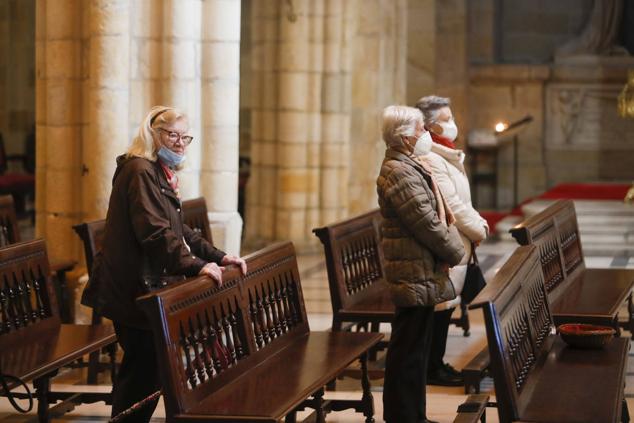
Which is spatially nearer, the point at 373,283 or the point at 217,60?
the point at 373,283

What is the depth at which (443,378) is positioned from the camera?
7.21 m

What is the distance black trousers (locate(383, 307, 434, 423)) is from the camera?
19.2 feet

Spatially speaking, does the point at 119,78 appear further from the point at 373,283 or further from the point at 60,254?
the point at 373,283

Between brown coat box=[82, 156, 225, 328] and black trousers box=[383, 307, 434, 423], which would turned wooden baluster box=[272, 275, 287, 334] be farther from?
brown coat box=[82, 156, 225, 328]

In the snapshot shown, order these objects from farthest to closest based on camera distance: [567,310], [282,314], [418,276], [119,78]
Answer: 1. [119,78]
2. [567,310]
3. [282,314]
4. [418,276]

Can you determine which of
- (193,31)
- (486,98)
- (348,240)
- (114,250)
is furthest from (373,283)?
(486,98)

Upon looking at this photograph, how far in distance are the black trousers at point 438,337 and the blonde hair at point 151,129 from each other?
92.0 inches

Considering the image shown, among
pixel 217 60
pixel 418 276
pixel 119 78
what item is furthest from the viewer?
pixel 217 60

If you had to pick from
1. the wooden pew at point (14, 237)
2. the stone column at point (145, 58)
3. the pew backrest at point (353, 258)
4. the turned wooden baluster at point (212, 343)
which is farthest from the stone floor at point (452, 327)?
the stone column at point (145, 58)

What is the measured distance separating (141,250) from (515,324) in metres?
1.45

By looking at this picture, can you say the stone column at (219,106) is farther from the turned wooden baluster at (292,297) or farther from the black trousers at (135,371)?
the black trousers at (135,371)

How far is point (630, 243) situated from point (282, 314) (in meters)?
7.85

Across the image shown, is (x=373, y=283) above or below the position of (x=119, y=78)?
below

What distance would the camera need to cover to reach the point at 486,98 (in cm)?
1847
